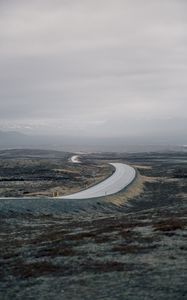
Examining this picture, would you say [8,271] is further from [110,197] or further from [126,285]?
[110,197]

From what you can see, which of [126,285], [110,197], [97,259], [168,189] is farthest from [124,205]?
[126,285]

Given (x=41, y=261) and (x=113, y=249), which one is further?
(x=113, y=249)

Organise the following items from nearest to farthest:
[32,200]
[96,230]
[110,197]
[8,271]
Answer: [8,271]
[96,230]
[32,200]
[110,197]

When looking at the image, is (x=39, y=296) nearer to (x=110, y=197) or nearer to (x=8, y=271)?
(x=8, y=271)

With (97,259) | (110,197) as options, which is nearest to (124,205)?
(110,197)

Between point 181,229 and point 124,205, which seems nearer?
point 181,229

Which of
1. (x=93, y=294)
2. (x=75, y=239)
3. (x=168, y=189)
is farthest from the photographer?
(x=168, y=189)

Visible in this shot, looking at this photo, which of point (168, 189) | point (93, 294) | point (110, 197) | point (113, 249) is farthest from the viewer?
point (168, 189)

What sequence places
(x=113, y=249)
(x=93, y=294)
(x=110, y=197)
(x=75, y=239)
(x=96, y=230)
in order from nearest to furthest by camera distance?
1. (x=93, y=294)
2. (x=113, y=249)
3. (x=75, y=239)
4. (x=96, y=230)
5. (x=110, y=197)
